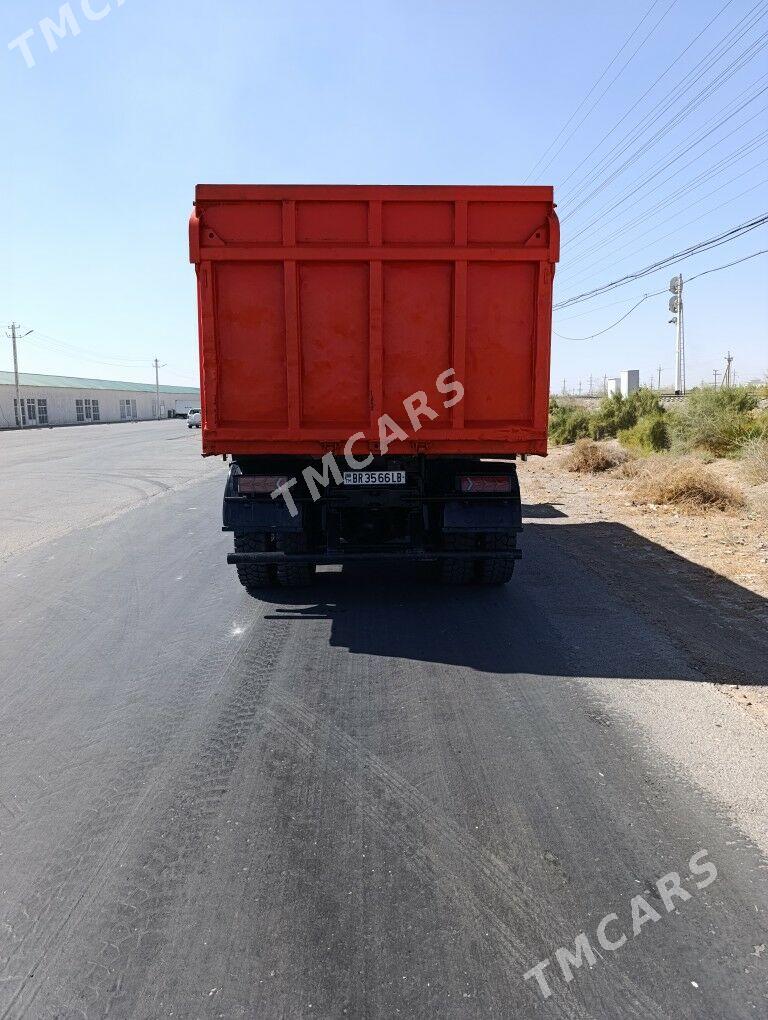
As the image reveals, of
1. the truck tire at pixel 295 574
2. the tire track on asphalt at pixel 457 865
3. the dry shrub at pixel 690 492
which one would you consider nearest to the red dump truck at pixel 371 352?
the truck tire at pixel 295 574


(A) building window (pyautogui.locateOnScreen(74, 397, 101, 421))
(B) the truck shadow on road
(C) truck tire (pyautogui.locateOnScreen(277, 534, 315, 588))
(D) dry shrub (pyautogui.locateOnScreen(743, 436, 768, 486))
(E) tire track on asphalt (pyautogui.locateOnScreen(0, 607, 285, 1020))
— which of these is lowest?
(E) tire track on asphalt (pyautogui.locateOnScreen(0, 607, 285, 1020))

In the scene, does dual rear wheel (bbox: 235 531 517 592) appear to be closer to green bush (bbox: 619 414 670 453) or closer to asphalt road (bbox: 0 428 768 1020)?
asphalt road (bbox: 0 428 768 1020)

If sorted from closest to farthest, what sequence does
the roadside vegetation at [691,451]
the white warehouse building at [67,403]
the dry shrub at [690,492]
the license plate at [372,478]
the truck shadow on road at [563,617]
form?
the truck shadow on road at [563,617] → the license plate at [372,478] → the dry shrub at [690,492] → the roadside vegetation at [691,451] → the white warehouse building at [67,403]

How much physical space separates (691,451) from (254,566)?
42.9 feet

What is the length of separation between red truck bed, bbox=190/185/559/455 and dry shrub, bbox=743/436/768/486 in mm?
8104

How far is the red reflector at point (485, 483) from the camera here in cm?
600

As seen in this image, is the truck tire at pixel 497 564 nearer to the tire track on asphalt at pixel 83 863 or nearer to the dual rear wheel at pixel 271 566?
the dual rear wheel at pixel 271 566

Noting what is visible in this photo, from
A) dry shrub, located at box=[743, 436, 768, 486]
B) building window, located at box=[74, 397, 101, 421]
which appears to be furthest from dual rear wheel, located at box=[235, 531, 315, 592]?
building window, located at box=[74, 397, 101, 421]

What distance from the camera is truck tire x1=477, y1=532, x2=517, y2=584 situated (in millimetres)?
6188

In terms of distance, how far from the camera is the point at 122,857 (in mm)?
2664

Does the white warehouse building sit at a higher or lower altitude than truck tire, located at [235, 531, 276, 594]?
higher

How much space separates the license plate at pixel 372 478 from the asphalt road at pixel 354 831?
1.28 metres

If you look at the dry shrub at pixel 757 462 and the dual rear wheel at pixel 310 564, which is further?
the dry shrub at pixel 757 462

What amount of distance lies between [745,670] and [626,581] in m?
2.33
